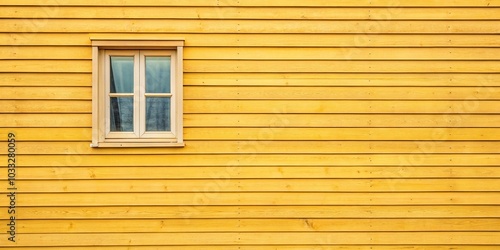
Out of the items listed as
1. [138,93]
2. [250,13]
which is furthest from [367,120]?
[138,93]

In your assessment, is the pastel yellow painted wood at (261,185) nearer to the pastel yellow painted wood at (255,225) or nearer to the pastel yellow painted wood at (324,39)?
the pastel yellow painted wood at (255,225)

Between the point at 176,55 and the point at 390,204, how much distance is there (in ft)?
9.25

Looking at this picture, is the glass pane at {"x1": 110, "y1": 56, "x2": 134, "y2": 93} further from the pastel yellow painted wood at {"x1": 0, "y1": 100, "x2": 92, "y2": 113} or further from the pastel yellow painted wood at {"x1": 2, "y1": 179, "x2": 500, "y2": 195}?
the pastel yellow painted wood at {"x1": 2, "y1": 179, "x2": 500, "y2": 195}

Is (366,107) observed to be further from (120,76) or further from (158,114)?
(120,76)

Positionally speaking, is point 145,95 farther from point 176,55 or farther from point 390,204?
point 390,204

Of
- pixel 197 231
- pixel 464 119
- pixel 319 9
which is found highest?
pixel 319 9

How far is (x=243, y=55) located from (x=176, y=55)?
729mm

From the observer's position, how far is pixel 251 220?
19.4ft

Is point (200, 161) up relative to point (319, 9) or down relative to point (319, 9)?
down

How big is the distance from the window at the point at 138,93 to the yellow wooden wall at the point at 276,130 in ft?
0.52

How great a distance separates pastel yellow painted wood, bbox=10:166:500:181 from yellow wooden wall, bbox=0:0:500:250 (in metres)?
0.02

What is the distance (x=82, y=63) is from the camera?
231 inches

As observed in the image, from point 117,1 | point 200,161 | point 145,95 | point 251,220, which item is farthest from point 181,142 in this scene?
point 117,1

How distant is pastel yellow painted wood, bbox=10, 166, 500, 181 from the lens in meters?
5.84
